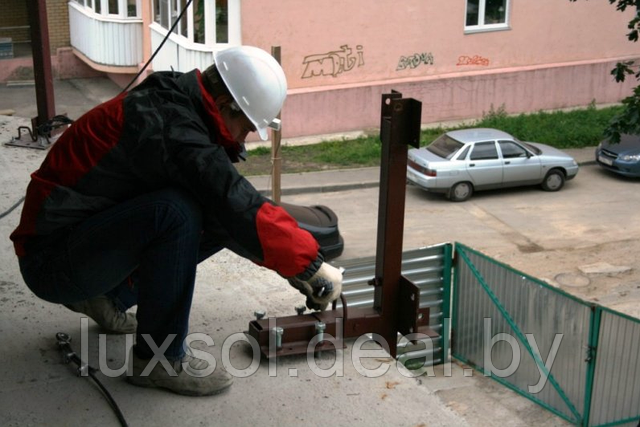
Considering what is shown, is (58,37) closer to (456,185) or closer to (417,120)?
(456,185)

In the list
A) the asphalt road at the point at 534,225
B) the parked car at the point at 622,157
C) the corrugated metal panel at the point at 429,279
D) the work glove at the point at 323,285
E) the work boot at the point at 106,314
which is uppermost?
the work glove at the point at 323,285

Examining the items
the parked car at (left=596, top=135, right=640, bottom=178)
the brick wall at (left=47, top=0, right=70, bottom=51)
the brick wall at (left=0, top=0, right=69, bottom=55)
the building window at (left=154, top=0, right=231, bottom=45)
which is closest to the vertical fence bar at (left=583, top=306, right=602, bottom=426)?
the parked car at (left=596, top=135, right=640, bottom=178)

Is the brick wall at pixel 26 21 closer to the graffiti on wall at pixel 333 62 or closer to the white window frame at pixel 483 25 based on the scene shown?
the graffiti on wall at pixel 333 62

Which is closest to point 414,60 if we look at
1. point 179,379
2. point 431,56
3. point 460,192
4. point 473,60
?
point 431,56

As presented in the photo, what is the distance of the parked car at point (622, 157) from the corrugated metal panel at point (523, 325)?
10.0m

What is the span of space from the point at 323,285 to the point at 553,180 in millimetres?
14738

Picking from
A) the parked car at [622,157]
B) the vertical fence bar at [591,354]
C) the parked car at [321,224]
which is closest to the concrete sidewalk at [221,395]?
the vertical fence bar at [591,354]

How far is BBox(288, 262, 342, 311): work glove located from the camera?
380 cm

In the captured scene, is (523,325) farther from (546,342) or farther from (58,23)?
(58,23)

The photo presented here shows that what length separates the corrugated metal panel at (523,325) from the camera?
27.9 ft

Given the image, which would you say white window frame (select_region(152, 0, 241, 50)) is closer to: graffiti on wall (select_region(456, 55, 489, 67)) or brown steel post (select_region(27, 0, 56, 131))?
graffiti on wall (select_region(456, 55, 489, 67))

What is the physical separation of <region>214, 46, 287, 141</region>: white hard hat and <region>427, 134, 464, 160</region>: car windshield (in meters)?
13.1

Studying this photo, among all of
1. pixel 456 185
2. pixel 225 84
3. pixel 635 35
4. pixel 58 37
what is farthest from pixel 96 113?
pixel 58 37

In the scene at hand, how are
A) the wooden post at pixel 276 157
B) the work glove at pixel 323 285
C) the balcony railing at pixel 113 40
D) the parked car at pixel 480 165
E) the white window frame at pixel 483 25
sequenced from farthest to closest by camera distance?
the balcony railing at pixel 113 40, the white window frame at pixel 483 25, the parked car at pixel 480 165, the wooden post at pixel 276 157, the work glove at pixel 323 285
